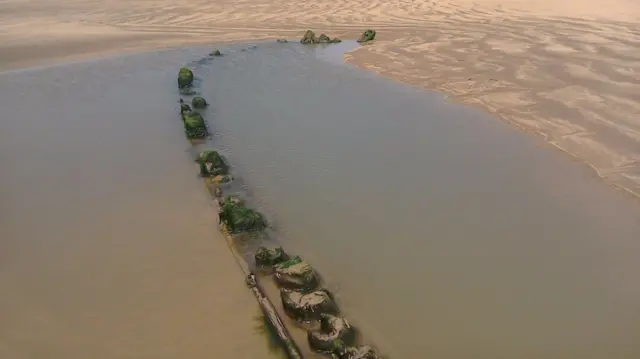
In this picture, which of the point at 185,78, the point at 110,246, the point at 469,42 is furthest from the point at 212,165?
the point at 469,42

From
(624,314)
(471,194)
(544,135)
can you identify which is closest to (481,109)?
(544,135)

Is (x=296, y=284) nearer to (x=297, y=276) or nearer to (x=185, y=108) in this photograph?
(x=297, y=276)

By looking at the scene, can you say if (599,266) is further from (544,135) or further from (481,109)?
(481,109)

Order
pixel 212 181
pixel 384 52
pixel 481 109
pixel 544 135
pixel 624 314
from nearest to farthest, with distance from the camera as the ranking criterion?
pixel 624 314 < pixel 212 181 < pixel 544 135 < pixel 481 109 < pixel 384 52

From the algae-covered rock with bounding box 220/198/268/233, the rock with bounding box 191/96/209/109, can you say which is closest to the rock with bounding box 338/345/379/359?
the algae-covered rock with bounding box 220/198/268/233

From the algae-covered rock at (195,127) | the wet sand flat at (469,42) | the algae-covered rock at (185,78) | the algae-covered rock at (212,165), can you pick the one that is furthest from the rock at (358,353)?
the algae-covered rock at (185,78)

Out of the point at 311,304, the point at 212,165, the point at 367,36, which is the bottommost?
the point at 367,36

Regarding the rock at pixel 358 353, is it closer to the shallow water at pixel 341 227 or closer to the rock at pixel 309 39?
the shallow water at pixel 341 227
